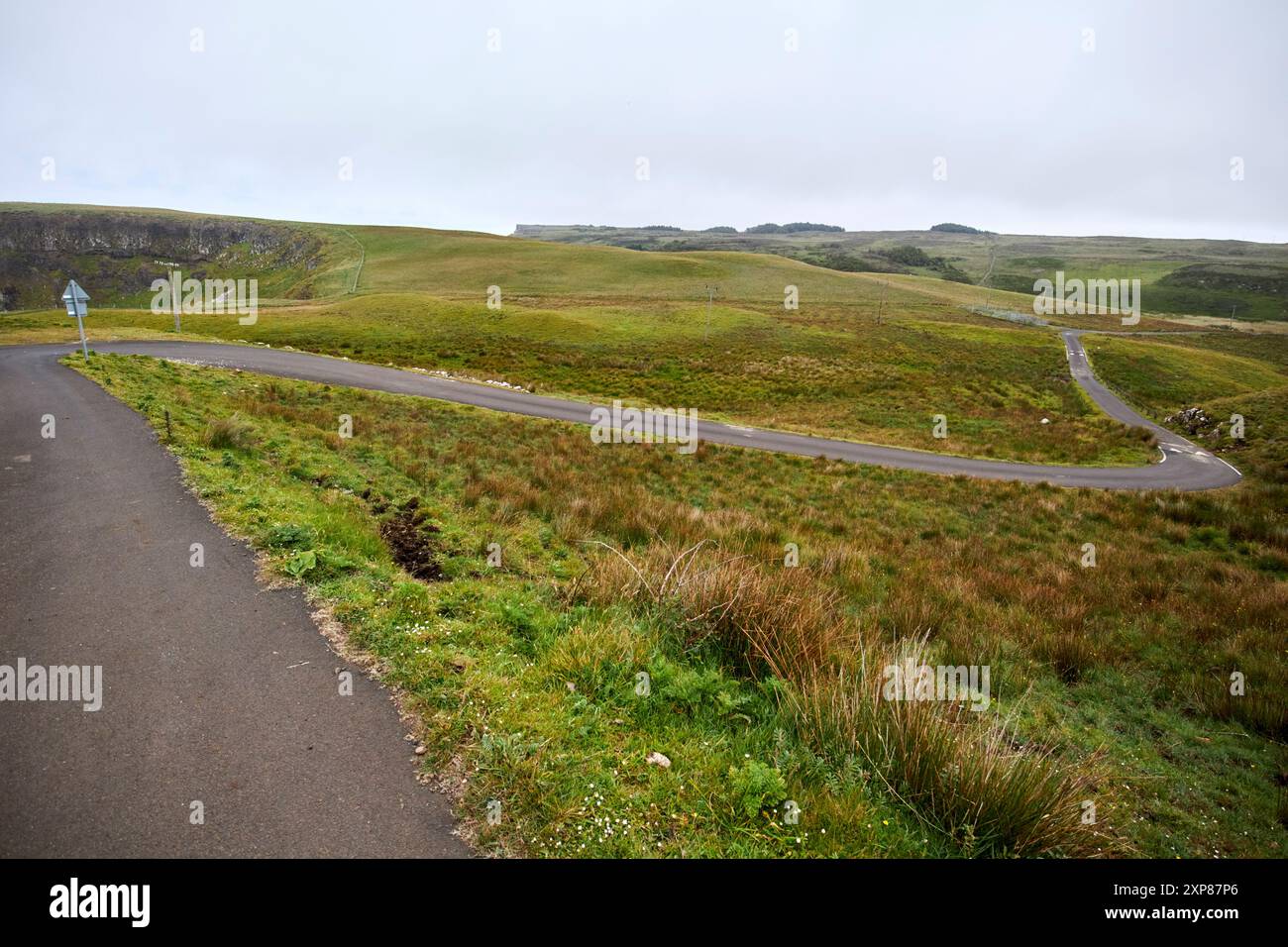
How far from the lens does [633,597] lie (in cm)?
699

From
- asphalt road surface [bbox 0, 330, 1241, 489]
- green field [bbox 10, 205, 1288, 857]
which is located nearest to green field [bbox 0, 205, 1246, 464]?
asphalt road surface [bbox 0, 330, 1241, 489]

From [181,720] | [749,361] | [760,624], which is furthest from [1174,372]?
[181,720]

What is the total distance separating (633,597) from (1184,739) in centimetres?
692

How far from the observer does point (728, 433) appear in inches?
1176

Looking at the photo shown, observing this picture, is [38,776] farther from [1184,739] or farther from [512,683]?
[1184,739]

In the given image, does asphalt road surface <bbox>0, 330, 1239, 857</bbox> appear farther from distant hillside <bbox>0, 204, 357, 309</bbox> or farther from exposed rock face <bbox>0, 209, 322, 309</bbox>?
exposed rock face <bbox>0, 209, 322, 309</bbox>

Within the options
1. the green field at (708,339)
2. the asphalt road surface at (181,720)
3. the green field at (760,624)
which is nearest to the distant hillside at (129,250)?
the green field at (708,339)

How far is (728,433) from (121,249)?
18662 cm

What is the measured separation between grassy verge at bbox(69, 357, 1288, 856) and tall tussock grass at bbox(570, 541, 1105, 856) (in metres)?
0.02

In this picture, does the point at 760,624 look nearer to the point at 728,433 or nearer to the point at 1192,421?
the point at 728,433

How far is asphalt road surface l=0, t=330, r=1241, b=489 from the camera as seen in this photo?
25.8 meters
